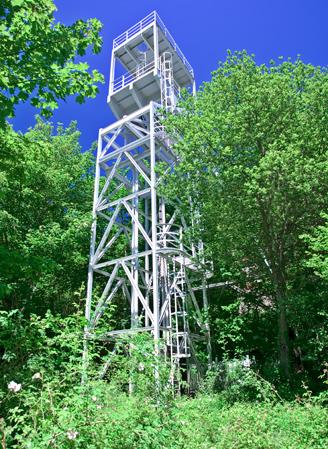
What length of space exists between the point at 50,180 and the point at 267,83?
1094cm

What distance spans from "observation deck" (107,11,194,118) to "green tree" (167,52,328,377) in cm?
493

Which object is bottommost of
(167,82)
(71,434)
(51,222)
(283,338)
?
(71,434)

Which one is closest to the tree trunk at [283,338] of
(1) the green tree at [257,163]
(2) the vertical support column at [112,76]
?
(1) the green tree at [257,163]

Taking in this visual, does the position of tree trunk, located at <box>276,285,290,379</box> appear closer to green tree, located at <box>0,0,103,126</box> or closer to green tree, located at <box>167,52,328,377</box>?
green tree, located at <box>167,52,328,377</box>

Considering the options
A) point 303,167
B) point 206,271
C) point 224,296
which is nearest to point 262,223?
point 303,167

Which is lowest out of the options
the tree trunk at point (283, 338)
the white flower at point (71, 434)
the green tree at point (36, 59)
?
the white flower at point (71, 434)

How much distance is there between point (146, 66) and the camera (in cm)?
1931

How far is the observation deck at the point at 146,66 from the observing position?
62.5 feet

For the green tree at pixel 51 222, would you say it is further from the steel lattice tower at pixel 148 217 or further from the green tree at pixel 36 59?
the green tree at pixel 36 59

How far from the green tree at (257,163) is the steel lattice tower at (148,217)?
6.19 ft

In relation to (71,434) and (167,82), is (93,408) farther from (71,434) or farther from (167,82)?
(167,82)

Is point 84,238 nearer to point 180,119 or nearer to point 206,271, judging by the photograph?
point 206,271

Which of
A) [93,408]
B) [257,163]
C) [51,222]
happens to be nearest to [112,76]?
[51,222]

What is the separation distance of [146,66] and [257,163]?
8.88 m
